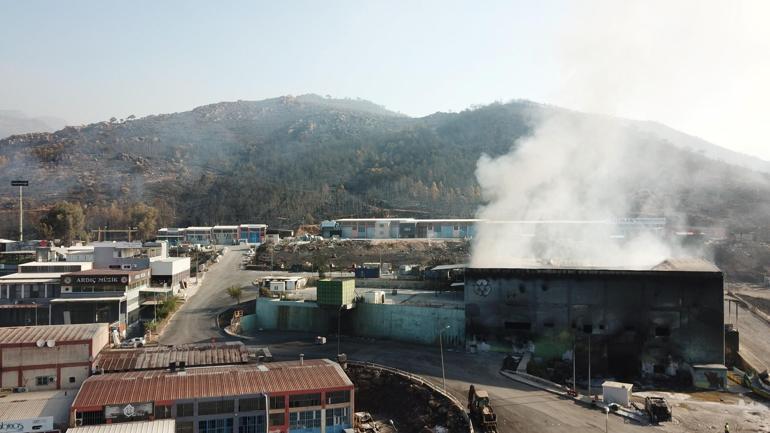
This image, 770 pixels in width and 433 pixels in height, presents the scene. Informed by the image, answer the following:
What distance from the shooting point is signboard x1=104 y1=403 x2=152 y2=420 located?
1994cm

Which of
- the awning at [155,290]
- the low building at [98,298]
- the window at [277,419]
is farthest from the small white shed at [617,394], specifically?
the awning at [155,290]

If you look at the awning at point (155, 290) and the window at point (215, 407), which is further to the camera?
the awning at point (155, 290)

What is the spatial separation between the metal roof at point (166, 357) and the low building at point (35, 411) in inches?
84.8

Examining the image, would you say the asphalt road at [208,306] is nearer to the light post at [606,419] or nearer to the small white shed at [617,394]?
the small white shed at [617,394]

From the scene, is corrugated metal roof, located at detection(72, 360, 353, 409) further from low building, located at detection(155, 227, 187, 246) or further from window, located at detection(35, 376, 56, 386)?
low building, located at detection(155, 227, 187, 246)

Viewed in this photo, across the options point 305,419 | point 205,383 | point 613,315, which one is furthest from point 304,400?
point 613,315

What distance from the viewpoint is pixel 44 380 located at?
23375mm

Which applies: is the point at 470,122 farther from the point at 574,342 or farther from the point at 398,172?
the point at 574,342

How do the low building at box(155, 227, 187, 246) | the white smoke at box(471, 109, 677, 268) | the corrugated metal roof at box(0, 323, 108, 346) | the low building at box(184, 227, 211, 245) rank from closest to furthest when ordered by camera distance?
the corrugated metal roof at box(0, 323, 108, 346) < the white smoke at box(471, 109, 677, 268) < the low building at box(184, 227, 211, 245) < the low building at box(155, 227, 187, 246)

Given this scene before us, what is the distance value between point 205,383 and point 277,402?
2743 mm

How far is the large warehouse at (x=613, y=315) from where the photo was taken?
2922 cm

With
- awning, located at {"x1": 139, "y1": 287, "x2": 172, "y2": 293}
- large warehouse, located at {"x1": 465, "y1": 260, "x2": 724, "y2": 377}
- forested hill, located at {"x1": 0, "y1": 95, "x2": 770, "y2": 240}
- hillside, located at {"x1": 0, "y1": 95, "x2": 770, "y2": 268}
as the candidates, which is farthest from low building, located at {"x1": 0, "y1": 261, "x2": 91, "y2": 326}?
forested hill, located at {"x1": 0, "y1": 95, "x2": 770, "y2": 240}

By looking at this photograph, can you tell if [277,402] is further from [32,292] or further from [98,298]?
[32,292]

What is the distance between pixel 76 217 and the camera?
3108 inches
